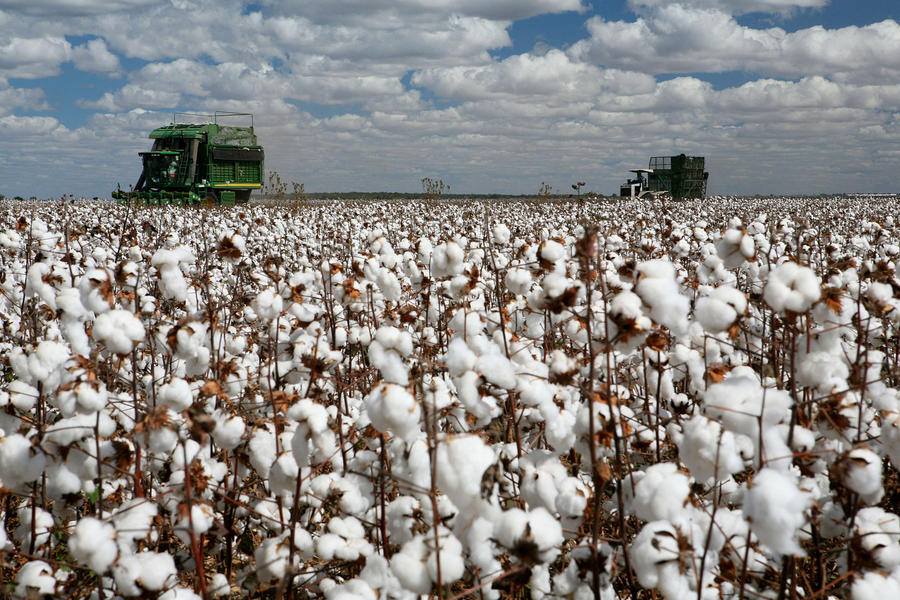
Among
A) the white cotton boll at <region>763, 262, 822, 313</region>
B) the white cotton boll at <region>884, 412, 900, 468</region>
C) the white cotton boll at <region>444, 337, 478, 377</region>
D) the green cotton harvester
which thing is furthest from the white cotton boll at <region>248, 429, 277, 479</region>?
the green cotton harvester

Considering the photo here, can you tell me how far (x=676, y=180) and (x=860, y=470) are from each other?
4511 centimetres

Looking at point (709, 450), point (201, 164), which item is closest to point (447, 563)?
point (709, 450)

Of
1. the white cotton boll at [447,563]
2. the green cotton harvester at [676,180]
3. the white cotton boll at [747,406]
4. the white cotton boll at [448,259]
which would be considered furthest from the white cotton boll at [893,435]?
the green cotton harvester at [676,180]

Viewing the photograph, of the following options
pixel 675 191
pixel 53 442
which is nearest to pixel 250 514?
pixel 53 442

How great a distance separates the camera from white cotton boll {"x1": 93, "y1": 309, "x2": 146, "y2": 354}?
2230 millimetres

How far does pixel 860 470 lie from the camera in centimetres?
181

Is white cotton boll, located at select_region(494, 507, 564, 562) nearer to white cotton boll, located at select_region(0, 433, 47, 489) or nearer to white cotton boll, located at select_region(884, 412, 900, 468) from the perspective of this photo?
white cotton boll, located at select_region(884, 412, 900, 468)

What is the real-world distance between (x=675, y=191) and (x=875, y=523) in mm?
44555

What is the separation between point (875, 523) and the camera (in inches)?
84.7

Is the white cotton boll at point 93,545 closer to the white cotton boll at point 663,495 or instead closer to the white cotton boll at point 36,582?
the white cotton boll at point 36,582

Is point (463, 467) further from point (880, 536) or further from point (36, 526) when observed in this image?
point (36, 526)

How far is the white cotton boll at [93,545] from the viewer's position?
1.84 m

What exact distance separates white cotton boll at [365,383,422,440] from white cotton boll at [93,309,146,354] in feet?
3.07

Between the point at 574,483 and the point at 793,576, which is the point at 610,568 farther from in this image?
the point at 793,576
